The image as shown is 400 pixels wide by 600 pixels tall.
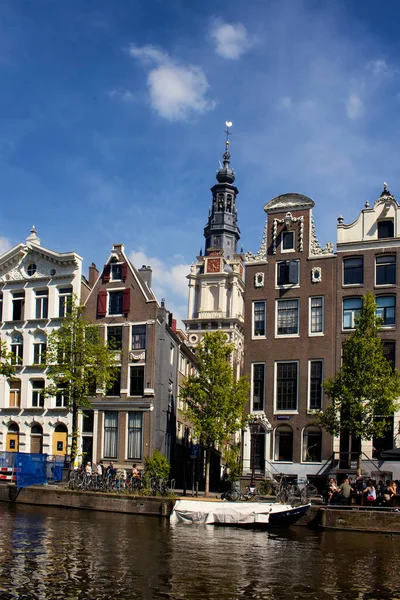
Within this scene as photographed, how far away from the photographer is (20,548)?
29328 millimetres

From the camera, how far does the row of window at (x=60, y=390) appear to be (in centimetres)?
5869

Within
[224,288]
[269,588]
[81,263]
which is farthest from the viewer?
[224,288]

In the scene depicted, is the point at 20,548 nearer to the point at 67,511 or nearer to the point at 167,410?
the point at 67,511

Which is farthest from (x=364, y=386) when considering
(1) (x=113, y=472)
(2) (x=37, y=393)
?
(2) (x=37, y=393)

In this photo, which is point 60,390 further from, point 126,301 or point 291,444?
A: point 291,444

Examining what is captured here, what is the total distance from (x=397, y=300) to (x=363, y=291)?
2336 mm

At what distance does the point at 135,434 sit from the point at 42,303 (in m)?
14.1

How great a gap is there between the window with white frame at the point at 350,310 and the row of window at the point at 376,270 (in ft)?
3.85

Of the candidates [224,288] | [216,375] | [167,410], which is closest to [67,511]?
[216,375]

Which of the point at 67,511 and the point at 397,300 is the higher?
the point at 397,300

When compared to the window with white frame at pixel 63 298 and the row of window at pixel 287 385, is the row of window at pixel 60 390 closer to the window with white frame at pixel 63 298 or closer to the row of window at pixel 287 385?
the window with white frame at pixel 63 298

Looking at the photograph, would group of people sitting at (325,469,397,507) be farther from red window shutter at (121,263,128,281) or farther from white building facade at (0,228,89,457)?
white building facade at (0,228,89,457)

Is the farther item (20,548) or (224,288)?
(224,288)

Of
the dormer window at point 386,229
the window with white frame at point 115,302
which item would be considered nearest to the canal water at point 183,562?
the dormer window at point 386,229
